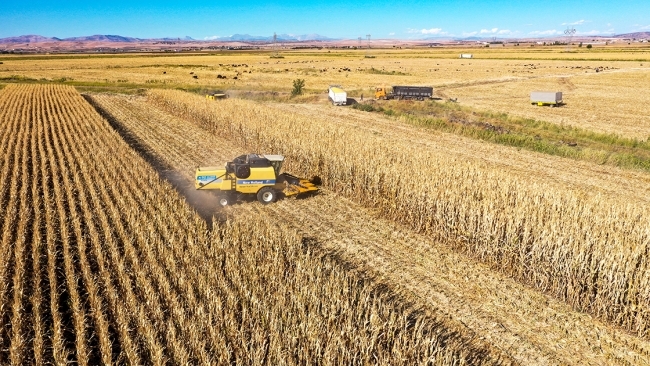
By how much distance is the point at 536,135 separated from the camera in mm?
27422

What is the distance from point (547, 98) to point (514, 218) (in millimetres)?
32602

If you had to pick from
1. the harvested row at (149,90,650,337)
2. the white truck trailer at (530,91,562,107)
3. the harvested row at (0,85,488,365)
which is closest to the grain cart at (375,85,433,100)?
the white truck trailer at (530,91,562,107)

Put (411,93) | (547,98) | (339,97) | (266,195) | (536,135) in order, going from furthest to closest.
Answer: (411,93)
(339,97)
(547,98)
(536,135)
(266,195)

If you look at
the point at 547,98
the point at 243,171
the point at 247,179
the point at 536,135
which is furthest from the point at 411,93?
the point at 243,171

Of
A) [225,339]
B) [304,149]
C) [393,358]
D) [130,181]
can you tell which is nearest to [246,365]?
[225,339]

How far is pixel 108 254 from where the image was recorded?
10242mm

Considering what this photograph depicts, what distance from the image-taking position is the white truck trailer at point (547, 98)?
3809 cm

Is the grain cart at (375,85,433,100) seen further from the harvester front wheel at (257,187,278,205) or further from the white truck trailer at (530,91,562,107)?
the harvester front wheel at (257,187,278,205)

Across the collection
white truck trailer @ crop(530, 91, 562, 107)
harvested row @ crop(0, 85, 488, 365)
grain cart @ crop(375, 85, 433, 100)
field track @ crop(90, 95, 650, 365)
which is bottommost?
field track @ crop(90, 95, 650, 365)

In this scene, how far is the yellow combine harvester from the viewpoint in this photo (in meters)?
14.4

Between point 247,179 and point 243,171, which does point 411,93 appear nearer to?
point 247,179

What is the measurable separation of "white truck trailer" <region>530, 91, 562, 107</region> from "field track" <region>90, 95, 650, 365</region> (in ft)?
98.1

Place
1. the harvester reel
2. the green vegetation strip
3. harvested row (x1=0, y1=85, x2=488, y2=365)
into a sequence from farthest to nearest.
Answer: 1. the green vegetation strip
2. the harvester reel
3. harvested row (x1=0, y1=85, x2=488, y2=365)

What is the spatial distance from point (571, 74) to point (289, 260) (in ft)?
242
